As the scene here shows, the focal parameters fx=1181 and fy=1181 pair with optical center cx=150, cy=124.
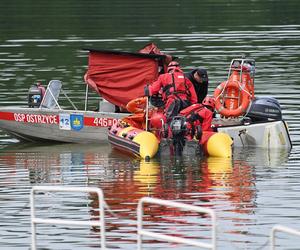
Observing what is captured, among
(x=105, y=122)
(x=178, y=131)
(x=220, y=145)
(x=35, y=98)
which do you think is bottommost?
(x=220, y=145)

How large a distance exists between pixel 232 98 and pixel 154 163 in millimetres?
3022

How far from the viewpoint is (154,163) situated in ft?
73.2

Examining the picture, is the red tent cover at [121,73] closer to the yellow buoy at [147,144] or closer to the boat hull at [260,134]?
the boat hull at [260,134]

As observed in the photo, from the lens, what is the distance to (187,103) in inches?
922

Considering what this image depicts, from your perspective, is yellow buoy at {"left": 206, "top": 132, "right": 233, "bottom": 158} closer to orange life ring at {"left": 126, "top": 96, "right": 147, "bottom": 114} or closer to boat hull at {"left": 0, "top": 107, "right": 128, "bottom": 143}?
orange life ring at {"left": 126, "top": 96, "right": 147, "bottom": 114}

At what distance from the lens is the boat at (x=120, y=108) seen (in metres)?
23.9

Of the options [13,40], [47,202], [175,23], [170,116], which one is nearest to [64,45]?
[13,40]

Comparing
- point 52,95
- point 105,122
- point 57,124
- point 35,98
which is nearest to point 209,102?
point 105,122

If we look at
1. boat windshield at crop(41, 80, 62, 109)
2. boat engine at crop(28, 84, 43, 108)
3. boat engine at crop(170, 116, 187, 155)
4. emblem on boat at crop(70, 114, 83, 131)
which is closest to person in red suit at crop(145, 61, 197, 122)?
boat engine at crop(170, 116, 187, 155)

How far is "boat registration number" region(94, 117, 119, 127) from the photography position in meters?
24.8

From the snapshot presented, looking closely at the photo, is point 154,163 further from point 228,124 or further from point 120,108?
point 120,108

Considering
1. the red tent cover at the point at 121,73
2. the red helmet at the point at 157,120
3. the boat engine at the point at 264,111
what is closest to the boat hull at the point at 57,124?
the red tent cover at the point at 121,73

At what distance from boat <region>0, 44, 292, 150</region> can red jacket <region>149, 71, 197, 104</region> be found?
0.47 meters

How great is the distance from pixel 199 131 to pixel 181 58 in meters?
16.7
